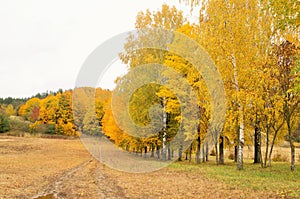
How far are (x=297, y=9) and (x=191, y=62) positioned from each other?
14.0m

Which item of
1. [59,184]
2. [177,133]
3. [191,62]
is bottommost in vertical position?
[59,184]

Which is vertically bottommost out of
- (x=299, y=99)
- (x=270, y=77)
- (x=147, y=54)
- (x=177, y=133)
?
(x=177, y=133)

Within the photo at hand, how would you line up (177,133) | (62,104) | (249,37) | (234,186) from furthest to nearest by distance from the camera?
(62,104) → (177,133) → (249,37) → (234,186)

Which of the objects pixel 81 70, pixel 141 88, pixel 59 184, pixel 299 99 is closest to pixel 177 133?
pixel 141 88

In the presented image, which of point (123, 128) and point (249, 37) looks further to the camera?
point (123, 128)

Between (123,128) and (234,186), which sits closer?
(234,186)

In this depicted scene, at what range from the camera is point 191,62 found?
25.2 m

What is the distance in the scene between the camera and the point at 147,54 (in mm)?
31203

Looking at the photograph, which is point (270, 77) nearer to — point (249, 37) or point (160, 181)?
point (249, 37)

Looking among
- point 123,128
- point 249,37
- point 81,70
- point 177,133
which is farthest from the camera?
point 123,128

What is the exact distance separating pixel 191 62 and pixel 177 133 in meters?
7.72

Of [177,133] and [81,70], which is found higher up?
[81,70]

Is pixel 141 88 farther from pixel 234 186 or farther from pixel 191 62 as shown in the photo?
pixel 234 186

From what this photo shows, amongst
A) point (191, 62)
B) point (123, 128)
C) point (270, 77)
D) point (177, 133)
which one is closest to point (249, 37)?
point (270, 77)
